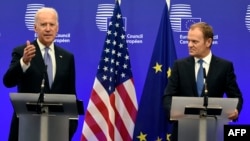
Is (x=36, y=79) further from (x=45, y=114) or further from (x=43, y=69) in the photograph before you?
(x=45, y=114)

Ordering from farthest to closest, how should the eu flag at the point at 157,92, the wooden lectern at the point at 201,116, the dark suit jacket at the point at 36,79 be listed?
the eu flag at the point at 157,92 < the dark suit jacket at the point at 36,79 < the wooden lectern at the point at 201,116

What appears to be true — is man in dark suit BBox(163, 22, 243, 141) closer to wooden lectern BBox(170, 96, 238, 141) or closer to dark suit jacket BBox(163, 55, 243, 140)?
dark suit jacket BBox(163, 55, 243, 140)

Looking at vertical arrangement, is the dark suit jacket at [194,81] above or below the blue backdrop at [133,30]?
below

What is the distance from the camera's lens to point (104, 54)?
6.17 meters

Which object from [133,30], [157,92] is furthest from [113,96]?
[133,30]

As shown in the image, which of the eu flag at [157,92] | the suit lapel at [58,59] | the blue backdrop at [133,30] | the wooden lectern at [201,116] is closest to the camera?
the wooden lectern at [201,116]

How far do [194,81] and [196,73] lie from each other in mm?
95

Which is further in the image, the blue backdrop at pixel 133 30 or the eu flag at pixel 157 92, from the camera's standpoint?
the blue backdrop at pixel 133 30

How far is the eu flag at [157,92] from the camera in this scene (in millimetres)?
6039

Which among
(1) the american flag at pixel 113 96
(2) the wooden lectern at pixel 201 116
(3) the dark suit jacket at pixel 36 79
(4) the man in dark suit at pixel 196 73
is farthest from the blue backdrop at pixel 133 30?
(2) the wooden lectern at pixel 201 116

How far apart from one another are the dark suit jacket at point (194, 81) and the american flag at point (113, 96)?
133cm

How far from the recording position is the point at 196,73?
16.0 feet

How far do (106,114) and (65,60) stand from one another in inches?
51.7

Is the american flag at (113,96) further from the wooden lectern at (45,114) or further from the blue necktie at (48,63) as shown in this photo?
the wooden lectern at (45,114)
